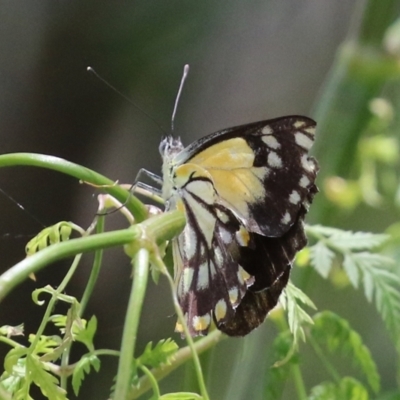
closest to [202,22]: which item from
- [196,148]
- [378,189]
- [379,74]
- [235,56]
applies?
[235,56]

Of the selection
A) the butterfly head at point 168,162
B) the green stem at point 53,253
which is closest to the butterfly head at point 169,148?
the butterfly head at point 168,162

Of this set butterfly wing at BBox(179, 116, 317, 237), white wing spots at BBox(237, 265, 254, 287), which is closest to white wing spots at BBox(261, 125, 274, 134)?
butterfly wing at BBox(179, 116, 317, 237)

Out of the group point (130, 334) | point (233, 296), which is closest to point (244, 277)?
point (233, 296)

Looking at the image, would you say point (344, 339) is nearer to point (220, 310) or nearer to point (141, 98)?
point (220, 310)

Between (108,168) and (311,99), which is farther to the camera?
(311,99)

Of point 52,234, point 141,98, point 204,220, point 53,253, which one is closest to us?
point 53,253

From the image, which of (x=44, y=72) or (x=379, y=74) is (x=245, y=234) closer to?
(x=379, y=74)
